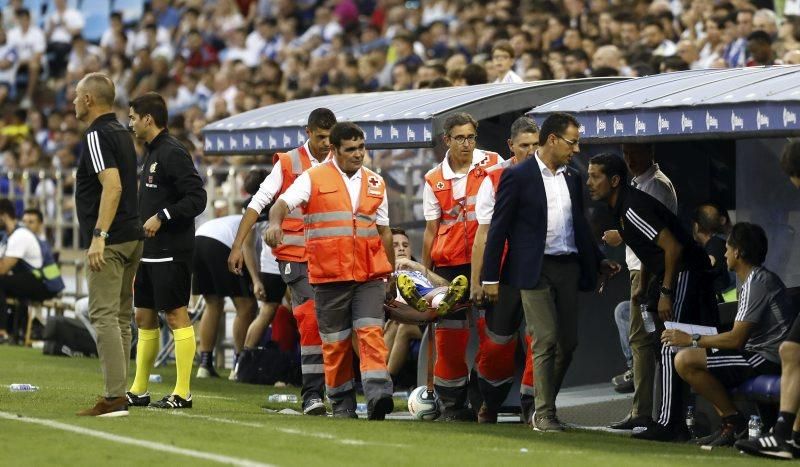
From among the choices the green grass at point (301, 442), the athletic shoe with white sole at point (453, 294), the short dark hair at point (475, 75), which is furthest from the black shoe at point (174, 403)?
the short dark hair at point (475, 75)

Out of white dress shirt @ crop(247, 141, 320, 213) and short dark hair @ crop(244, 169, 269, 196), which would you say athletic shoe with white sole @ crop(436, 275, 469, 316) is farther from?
short dark hair @ crop(244, 169, 269, 196)

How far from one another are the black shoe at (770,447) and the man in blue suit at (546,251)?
1.67 metres

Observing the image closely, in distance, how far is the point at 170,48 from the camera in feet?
98.2

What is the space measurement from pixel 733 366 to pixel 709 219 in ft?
5.69

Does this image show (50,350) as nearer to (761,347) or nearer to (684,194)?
(684,194)

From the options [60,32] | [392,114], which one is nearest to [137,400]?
[392,114]

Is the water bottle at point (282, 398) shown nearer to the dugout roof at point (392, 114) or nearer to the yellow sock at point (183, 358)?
the yellow sock at point (183, 358)

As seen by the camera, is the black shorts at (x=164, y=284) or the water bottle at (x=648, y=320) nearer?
the water bottle at (x=648, y=320)

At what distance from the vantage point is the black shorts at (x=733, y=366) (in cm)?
1055

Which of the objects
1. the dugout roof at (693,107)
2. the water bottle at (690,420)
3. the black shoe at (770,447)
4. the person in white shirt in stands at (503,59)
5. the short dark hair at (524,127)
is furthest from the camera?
the person in white shirt in stands at (503,59)

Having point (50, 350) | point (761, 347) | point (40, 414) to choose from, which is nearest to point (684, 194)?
point (761, 347)

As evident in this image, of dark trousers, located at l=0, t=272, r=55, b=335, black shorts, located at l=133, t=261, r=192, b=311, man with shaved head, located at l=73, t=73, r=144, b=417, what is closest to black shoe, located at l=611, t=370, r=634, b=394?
black shorts, located at l=133, t=261, r=192, b=311

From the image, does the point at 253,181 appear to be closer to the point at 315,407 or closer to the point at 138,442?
the point at 315,407

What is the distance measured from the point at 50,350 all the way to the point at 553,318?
8.65m
